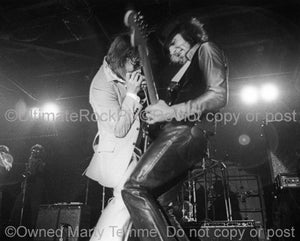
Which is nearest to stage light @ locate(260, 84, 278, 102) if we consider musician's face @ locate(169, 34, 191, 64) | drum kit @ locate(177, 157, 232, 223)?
drum kit @ locate(177, 157, 232, 223)

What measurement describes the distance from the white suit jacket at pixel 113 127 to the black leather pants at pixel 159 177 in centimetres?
79

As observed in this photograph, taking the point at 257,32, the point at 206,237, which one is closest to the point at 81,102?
the point at 257,32

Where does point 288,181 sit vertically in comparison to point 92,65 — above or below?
→ below

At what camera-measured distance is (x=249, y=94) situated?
8.16 metres

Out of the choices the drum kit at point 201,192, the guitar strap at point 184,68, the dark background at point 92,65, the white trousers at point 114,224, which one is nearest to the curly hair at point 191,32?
the guitar strap at point 184,68

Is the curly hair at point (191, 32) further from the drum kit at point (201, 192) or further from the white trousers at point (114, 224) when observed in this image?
the drum kit at point (201, 192)

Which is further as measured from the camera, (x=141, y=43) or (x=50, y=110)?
(x=50, y=110)

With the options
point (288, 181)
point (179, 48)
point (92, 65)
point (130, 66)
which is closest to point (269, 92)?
point (288, 181)

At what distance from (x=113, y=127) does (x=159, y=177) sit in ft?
4.42

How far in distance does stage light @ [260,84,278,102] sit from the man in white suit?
5.33m

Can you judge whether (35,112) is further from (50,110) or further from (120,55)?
Answer: (120,55)

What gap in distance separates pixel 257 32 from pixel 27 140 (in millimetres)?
8198

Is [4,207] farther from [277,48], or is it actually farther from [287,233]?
[277,48]

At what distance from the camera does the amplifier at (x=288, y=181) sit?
5.88 metres
